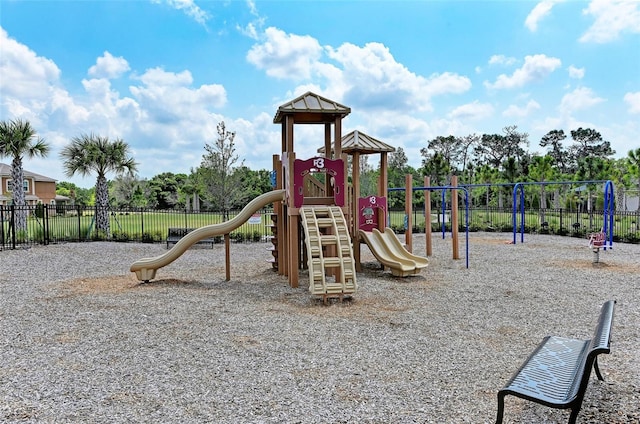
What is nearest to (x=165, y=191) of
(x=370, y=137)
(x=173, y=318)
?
(x=370, y=137)

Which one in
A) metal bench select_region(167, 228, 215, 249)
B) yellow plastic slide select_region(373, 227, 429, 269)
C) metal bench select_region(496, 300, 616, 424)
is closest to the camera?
metal bench select_region(496, 300, 616, 424)

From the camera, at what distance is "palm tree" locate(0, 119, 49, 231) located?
18.9 m

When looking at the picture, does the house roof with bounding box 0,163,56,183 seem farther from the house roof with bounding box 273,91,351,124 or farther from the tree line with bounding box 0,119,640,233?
the house roof with bounding box 273,91,351,124

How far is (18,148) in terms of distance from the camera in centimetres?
1927

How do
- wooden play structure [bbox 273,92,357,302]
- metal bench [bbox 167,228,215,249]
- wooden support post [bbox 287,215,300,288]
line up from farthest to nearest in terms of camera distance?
1. metal bench [bbox 167,228,215,249]
2. wooden support post [bbox 287,215,300,288]
3. wooden play structure [bbox 273,92,357,302]

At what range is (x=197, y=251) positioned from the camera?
51.8ft

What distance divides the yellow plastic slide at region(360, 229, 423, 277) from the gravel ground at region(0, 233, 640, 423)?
314mm

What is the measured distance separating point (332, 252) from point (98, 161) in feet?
50.8

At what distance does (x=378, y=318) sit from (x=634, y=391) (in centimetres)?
327

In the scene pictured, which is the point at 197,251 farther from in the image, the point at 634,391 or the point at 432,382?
the point at 634,391

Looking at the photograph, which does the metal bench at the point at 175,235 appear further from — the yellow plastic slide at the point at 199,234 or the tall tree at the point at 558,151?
the tall tree at the point at 558,151

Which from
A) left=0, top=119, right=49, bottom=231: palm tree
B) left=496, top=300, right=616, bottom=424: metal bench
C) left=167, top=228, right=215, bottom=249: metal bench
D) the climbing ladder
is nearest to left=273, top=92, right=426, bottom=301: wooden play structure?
the climbing ladder

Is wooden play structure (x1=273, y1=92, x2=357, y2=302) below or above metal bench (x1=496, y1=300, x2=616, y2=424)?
above

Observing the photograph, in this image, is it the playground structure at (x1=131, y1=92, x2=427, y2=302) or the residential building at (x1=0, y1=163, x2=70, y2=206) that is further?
the residential building at (x1=0, y1=163, x2=70, y2=206)
